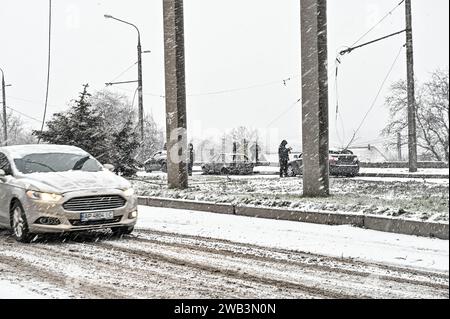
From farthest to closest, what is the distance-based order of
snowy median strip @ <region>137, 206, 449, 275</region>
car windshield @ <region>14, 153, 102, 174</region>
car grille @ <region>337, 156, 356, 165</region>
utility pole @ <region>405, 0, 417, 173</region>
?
1. utility pole @ <region>405, 0, 417, 173</region>
2. car grille @ <region>337, 156, 356, 165</region>
3. car windshield @ <region>14, 153, 102, 174</region>
4. snowy median strip @ <region>137, 206, 449, 275</region>

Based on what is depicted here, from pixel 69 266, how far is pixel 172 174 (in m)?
9.09

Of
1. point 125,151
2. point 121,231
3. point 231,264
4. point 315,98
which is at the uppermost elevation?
point 315,98

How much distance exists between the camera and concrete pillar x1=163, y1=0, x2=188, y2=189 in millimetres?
16078

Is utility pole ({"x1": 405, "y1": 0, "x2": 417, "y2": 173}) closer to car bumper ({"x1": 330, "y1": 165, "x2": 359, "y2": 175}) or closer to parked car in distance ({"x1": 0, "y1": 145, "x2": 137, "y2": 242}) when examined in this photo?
car bumper ({"x1": 330, "y1": 165, "x2": 359, "y2": 175})

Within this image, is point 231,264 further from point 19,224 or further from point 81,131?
point 81,131

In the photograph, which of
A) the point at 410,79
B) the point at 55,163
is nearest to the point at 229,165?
the point at 410,79

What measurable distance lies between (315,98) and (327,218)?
131 inches

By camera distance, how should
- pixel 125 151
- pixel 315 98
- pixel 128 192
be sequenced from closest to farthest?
pixel 128 192 < pixel 315 98 < pixel 125 151

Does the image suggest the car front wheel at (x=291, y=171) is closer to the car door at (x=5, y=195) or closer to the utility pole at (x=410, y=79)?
the utility pole at (x=410, y=79)

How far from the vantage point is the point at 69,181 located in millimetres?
9234

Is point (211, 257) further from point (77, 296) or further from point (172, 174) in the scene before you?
point (172, 174)

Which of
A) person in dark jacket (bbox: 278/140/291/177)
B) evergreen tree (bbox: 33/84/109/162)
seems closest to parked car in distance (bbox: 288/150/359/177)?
person in dark jacket (bbox: 278/140/291/177)
